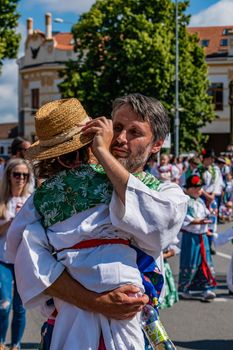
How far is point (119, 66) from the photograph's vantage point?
3734 cm

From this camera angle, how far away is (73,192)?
2863 millimetres

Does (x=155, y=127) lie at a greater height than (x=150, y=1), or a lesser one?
lesser

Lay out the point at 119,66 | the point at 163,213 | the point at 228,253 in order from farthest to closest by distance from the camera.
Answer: the point at 119,66 < the point at 228,253 < the point at 163,213

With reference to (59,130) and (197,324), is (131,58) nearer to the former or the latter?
(197,324)

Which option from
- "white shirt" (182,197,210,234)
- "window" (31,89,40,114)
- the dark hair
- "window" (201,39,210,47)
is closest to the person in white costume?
the dark hair

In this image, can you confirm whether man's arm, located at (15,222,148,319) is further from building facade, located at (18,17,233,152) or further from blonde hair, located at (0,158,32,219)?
building facade, located at (18,17,233,152)

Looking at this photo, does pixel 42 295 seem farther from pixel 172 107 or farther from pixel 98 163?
pixel 172 107

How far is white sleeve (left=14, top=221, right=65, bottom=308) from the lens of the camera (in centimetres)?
281

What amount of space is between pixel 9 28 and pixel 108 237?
2232cm

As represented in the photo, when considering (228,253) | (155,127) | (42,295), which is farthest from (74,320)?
(228,253)

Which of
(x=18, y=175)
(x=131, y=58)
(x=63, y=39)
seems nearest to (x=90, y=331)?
(x=18, y=175)

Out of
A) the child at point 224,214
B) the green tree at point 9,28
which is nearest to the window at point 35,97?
the green tree at point 9,28

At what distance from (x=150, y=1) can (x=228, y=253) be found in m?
27.6

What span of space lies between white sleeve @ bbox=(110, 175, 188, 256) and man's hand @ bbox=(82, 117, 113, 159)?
16cm
